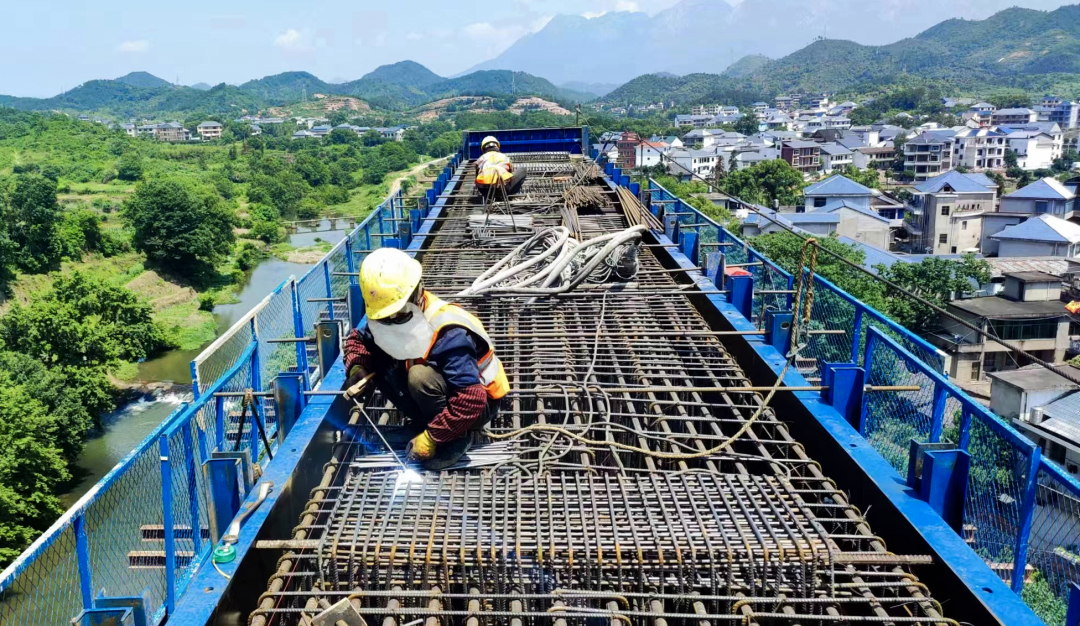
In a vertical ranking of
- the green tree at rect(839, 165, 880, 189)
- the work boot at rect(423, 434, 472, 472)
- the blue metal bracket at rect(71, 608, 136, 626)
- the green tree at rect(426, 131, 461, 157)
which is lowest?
the green tree at rect(839, 165, 880, 189)

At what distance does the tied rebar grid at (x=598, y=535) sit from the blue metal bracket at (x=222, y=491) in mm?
406

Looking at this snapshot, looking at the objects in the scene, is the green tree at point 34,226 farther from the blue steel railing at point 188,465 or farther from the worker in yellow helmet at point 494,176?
the worker in yellow helmet at point 494,176

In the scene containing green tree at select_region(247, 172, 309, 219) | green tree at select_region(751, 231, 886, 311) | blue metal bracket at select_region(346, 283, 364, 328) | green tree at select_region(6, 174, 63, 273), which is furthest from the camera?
green tree at select_region(247, 172, 309, 219)

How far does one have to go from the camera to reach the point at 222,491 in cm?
364

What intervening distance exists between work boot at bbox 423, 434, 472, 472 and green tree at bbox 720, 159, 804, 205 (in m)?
57.8

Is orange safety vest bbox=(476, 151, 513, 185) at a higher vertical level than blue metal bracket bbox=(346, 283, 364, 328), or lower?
higher

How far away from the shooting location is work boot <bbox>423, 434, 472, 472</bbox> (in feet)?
12.4

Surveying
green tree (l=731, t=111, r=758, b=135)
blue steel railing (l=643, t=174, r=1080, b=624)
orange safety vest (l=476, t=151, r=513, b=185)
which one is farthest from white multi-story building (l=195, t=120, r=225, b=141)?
orange safety vest (l=476, t=151, r=513, b=185)

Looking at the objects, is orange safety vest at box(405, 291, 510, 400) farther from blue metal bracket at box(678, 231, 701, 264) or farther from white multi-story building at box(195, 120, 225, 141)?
white multi-story building at box(195, 120, 225, 141)

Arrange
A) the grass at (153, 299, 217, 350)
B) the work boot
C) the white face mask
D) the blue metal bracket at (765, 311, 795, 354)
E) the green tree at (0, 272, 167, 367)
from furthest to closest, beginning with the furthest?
the grass at (153, 299, 217, 350) → the green tree at (0, 272, 167, 367) → the blue metal bracket at (765, 311, 795, 354) → the work boot → the white face mask

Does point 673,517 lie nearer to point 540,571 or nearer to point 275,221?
point 540,571

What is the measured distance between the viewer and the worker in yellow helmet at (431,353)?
3551 mm

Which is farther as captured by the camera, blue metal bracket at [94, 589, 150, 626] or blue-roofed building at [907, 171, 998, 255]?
blue-roofed building at [907, 171, 998, 255]

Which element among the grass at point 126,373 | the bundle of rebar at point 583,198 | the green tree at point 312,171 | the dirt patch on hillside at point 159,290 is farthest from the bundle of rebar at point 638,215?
the green tree at point 312,171
